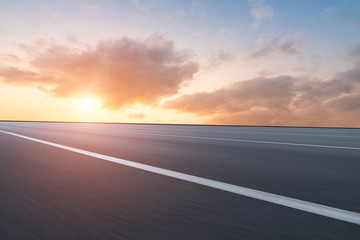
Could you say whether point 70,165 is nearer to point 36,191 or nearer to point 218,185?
point 36,191

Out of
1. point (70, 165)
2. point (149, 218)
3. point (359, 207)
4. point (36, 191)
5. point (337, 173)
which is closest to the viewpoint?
point (149, 218)

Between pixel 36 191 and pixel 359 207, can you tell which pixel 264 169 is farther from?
pixel 36 191

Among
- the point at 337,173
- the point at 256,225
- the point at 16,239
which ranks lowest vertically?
the point at 16,239

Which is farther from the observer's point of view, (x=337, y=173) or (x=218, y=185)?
(x=337, y=173)

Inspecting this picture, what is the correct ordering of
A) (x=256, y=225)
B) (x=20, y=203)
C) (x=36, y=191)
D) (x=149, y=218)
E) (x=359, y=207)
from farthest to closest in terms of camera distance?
1. (x=36, y=191)
2. (x=20, y=203)
3. (x=359, y=207)
4. (x=149, y=218)
5. (x=256, y=225)

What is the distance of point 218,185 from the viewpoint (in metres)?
3.00

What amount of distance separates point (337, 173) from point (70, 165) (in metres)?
3.70

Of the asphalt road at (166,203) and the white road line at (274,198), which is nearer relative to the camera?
the asphalt road at (166,203)

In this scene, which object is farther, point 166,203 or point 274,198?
point 274,198

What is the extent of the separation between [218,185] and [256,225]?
112 cm

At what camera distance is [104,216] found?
2.10 meters

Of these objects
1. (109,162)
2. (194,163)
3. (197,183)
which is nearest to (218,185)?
(197,183)

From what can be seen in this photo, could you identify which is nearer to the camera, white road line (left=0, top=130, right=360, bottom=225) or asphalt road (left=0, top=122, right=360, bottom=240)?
asphalt road (left=0, top=122, right=360, bottom=240)

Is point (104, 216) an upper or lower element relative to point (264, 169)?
lower
